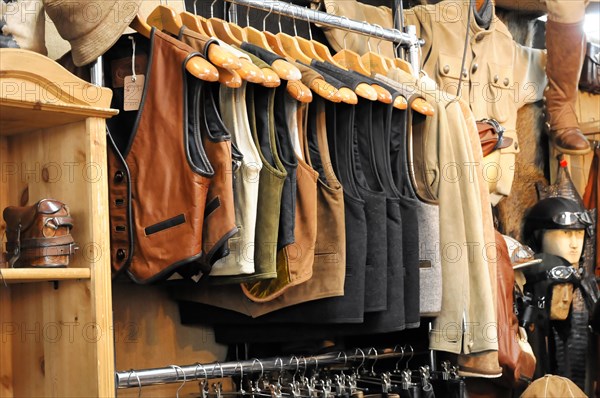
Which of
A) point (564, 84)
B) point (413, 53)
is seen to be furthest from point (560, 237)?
point (413, 53)

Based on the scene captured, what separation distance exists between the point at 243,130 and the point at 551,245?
2480 mm

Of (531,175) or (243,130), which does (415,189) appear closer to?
(243,130)

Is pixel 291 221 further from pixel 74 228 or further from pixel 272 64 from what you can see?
pixel 74 228

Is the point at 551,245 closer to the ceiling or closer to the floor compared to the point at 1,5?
closer to the floor

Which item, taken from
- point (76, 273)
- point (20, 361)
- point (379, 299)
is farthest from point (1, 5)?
point (379, 299)

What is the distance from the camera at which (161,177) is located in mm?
2646

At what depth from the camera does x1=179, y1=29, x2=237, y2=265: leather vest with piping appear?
103 inches

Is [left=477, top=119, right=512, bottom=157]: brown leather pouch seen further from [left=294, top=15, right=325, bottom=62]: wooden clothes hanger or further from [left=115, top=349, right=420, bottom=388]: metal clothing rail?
[left=115, top=349, right=420, bottom=388]: metal clothing rail

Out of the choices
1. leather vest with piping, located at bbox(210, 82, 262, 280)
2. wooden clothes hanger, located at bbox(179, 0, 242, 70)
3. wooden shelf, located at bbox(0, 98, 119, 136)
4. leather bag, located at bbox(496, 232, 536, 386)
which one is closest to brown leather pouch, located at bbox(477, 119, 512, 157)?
leather bag, located at bbox(496, 232, 536, 386)

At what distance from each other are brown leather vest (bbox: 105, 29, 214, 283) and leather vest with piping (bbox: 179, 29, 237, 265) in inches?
1.6

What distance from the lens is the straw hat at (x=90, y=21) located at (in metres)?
2.53

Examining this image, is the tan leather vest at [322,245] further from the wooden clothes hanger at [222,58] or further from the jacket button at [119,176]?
the jacket button at [119,176]

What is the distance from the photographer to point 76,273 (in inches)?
94.3

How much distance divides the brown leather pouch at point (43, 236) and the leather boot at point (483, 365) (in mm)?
1666
